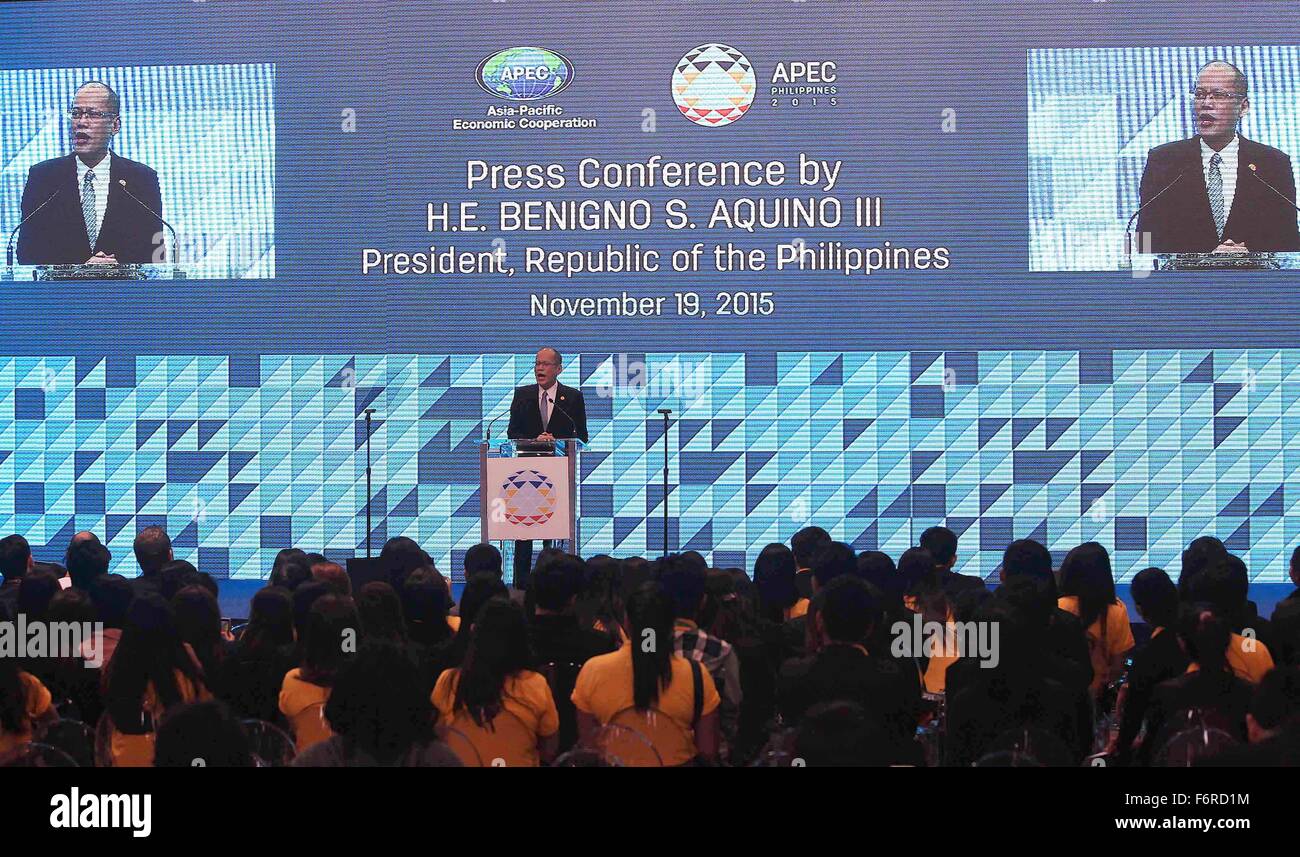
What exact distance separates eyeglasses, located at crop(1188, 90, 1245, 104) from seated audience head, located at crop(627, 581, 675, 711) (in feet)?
24.0

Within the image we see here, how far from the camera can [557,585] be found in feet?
15.1

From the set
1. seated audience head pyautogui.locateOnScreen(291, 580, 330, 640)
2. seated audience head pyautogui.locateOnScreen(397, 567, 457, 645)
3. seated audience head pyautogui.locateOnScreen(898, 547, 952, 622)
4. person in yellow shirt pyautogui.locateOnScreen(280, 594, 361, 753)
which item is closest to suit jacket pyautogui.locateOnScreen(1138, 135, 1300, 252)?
seated audience head pyautogui.locateOnScreen(898, 547, 952, 622)

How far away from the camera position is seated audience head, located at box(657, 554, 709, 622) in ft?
15.3

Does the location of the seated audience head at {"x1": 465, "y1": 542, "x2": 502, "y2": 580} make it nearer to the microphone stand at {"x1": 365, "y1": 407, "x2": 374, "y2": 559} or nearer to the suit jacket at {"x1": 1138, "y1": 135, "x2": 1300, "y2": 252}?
the microphone stand at {"x1": 365, "y1": 407, "x2": 374, "y2": 559}

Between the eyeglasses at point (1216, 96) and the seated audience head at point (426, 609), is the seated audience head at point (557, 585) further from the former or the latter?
the eyeglasses at point (1216, 96)

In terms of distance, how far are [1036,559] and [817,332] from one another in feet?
15.6

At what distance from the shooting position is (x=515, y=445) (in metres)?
8.18

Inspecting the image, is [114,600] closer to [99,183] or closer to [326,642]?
[326,642]

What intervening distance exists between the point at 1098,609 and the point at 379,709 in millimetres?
2918

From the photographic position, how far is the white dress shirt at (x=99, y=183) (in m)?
10.5

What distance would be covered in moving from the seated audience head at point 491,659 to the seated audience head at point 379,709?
52 centimetres

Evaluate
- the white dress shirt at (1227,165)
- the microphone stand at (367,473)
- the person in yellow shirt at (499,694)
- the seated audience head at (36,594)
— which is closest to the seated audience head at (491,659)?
the person in yellow shirt at (499,694)
